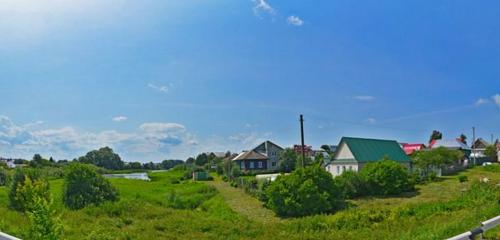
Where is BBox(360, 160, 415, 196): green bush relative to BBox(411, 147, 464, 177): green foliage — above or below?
below

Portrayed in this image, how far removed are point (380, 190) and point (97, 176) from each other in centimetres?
1805

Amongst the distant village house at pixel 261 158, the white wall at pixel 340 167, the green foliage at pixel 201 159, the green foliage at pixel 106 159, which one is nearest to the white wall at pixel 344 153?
the white wall at pixel 340 167

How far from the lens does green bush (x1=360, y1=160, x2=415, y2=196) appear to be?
2853 cm

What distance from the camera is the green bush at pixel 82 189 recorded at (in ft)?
79.6

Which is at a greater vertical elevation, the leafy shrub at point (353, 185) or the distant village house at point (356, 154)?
the distant village house at point (356, 154)

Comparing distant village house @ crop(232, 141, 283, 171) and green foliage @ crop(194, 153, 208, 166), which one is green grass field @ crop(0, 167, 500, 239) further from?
green foliage @ crop(194, 153, 208, 166)

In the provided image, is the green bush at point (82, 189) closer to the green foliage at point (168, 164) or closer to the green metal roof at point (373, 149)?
the green metal roof at point (373, 149)

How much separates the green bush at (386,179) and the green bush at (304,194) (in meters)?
5.33

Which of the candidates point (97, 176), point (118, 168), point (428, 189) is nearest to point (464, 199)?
point (428, 189)

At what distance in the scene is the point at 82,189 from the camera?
24641 millimetres

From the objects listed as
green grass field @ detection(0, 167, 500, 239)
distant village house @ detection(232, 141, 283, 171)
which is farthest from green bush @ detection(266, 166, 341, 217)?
distant village house @ detection(232, 141, 283, 171)

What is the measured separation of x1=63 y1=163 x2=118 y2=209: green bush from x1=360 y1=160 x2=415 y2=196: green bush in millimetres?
16808

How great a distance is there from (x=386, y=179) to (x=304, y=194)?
8.16 meters

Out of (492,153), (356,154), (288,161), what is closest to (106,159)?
(288,161)
